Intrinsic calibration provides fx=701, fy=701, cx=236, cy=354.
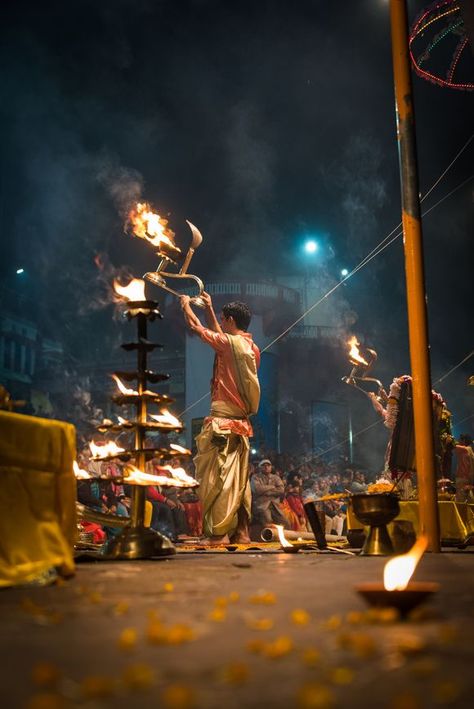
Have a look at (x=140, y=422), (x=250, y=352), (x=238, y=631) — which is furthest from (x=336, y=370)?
(x=238, y=631)

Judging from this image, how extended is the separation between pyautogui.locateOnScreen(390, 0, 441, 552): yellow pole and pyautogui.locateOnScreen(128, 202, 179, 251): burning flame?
7.88 feet

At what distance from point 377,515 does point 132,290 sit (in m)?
2.81

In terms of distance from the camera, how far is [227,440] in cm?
852

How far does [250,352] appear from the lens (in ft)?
28.8

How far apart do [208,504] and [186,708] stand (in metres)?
7.40

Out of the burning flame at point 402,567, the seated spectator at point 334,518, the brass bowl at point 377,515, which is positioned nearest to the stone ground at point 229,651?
the burning flame at point 402,567

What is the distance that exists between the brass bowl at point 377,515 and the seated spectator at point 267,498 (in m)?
7.55

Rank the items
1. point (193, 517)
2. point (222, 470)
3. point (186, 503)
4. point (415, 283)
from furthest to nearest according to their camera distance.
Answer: point (186, 503) → point (193, 517) → point (222, 470) → point (415, 283)

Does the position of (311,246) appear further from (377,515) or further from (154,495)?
(377,515)

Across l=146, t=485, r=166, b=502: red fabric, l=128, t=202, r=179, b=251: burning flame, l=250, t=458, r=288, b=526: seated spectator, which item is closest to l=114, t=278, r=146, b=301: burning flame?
l=128, t=202, r=179, b=251: burning flame

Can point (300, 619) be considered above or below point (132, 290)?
below

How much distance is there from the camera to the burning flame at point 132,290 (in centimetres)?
580

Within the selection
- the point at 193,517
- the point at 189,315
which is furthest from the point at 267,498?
the point at 189,315

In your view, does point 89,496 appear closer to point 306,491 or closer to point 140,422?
point 140,422
